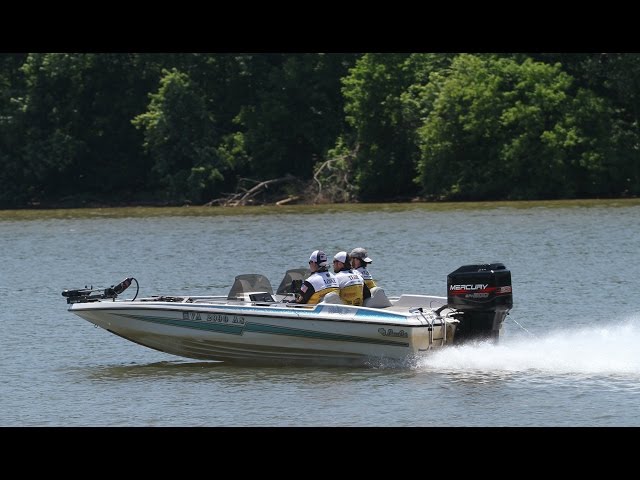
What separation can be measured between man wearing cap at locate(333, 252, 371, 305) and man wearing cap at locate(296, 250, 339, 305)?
0.33ft

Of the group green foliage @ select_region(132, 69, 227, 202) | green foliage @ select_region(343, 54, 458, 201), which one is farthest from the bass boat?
green foliage @ select_region(132, 69, 227, 202)

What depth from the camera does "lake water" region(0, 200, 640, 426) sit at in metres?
16.2

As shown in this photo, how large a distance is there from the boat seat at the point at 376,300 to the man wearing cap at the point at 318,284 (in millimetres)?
524

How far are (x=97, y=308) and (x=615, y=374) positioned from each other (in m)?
6.95

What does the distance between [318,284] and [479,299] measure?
7.15 feet

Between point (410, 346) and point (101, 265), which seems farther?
point (101, 265)

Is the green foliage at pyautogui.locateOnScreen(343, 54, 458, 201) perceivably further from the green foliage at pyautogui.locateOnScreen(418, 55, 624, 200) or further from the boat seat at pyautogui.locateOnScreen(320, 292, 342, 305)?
the boat seat at pyautogui.locateOnScreen(320, 292, 342, 305)

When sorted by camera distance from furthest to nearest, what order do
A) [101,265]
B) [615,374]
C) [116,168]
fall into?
[116,168] < [101,265] < [615,374]

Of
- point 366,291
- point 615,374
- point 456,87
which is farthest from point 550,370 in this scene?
point 456,87

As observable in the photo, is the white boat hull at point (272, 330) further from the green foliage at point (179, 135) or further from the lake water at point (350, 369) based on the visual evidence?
the green foliage at point (179, 135)

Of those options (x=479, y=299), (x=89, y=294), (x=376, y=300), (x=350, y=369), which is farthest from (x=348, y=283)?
(x=89, y=294)

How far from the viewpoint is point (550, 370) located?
17.9 meters

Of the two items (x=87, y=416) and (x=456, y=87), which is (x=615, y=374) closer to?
(x=87, y=416)

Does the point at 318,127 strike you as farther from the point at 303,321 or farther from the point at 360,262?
the point at 303,321
